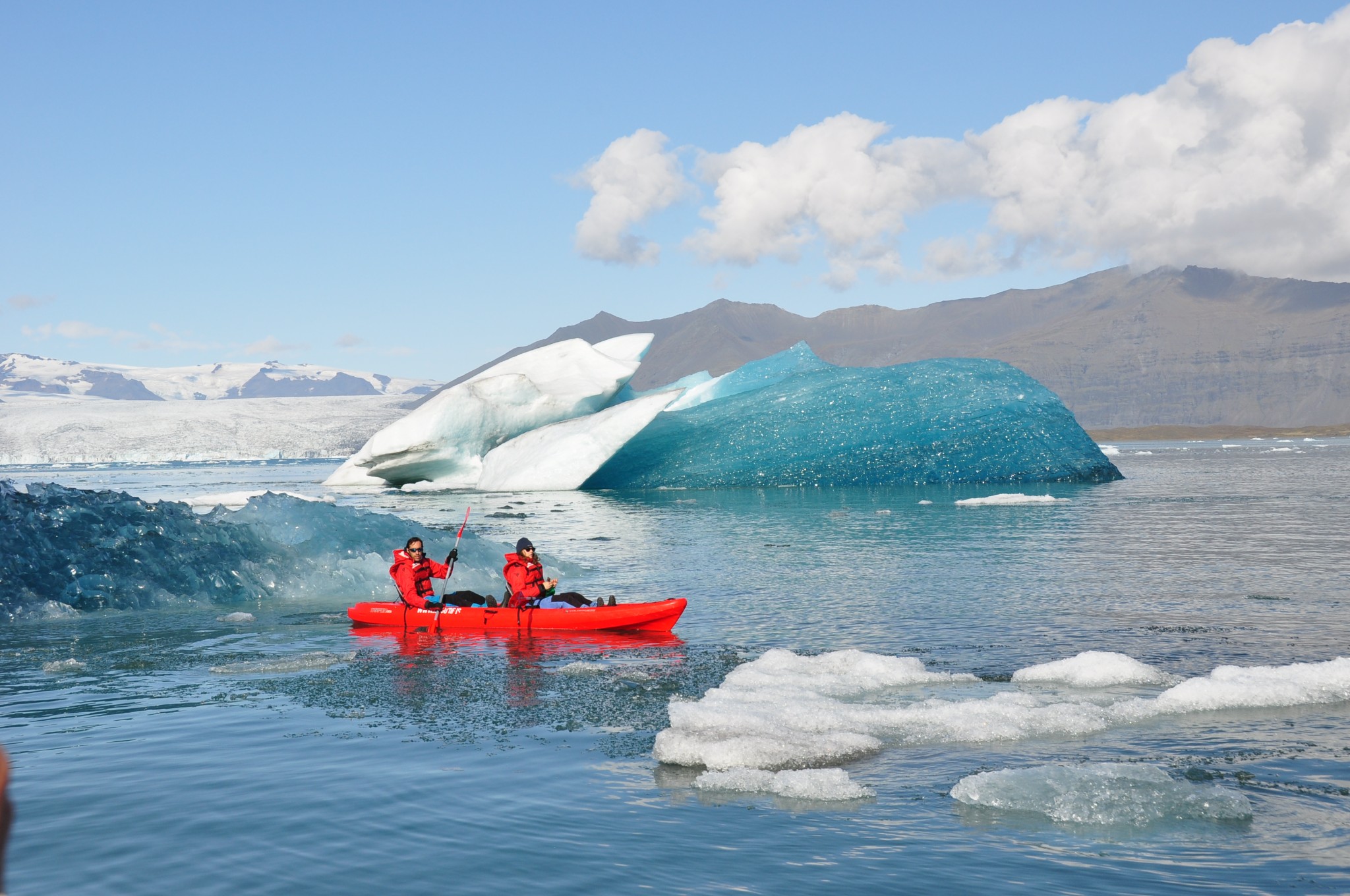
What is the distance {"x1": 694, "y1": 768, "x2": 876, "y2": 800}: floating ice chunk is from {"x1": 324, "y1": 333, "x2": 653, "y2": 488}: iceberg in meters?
31.5

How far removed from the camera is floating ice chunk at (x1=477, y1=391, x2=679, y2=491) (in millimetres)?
33062

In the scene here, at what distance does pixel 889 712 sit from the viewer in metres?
7.32

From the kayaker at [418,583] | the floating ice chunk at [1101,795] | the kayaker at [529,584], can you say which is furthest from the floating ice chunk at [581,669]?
the floating ice chunk at [1101,795]

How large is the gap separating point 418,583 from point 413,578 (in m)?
0.12

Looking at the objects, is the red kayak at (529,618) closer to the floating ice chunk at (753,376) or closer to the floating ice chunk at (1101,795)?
the floating ice chunk at (1101,795)

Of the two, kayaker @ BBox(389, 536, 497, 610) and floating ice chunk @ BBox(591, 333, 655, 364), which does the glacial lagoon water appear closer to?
kayaker @ BBox(389, 536, 497, 610)

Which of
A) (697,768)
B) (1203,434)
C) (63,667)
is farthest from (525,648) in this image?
(1203,434)

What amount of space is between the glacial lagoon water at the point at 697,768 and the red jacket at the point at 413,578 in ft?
1.59

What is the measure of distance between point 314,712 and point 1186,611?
899 centimetres

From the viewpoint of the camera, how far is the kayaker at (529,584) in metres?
11.5

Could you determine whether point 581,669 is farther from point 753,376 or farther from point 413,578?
point 753,376

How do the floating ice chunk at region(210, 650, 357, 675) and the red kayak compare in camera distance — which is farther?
the red kayak

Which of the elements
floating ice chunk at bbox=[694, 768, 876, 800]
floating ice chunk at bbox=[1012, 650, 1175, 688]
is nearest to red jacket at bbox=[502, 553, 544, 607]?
floating ice chunk at bbox=[1012, 650, 1175, 688]

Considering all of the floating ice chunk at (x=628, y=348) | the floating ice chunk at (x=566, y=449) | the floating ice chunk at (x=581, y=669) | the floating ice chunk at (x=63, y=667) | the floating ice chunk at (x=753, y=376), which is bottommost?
the floating ice chunk at (x=581, y=669)
